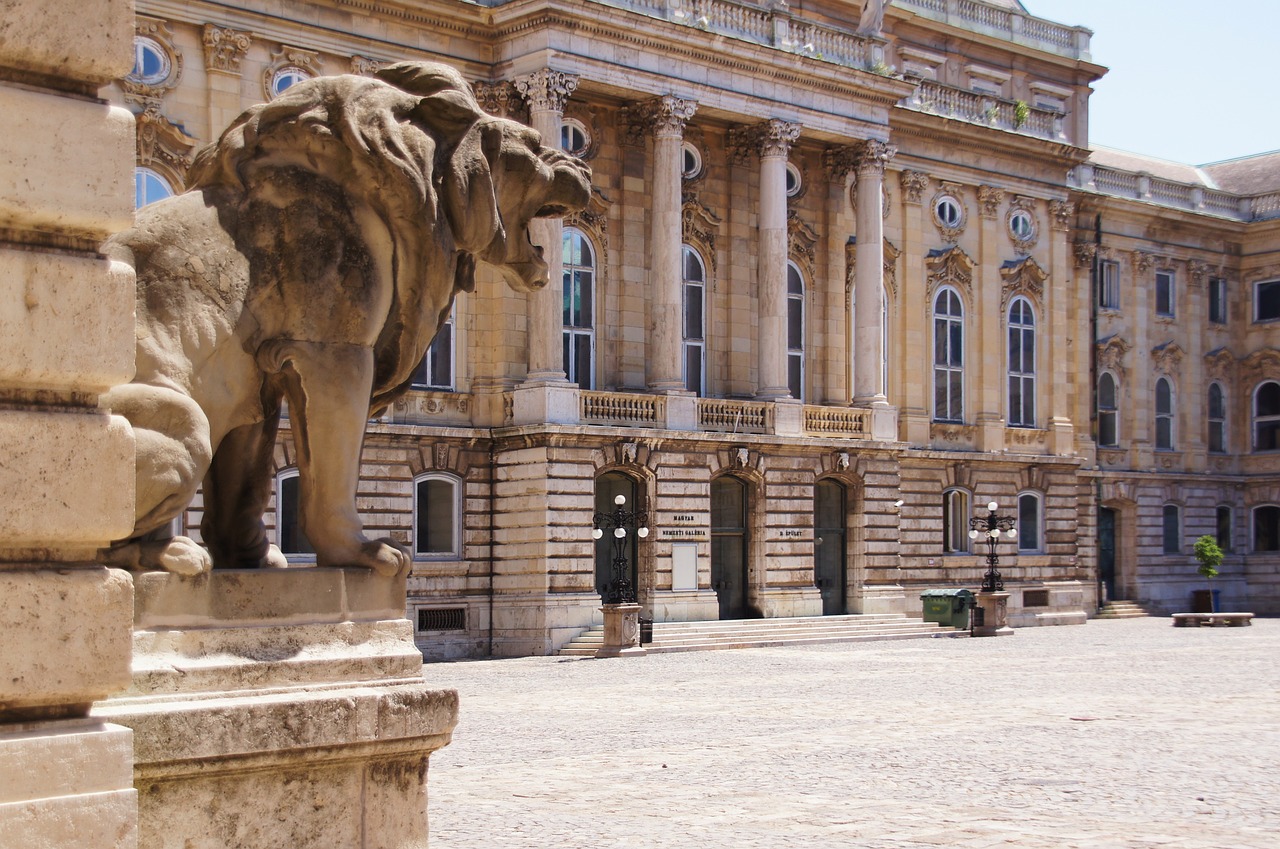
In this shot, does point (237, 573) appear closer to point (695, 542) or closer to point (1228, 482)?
point (695, 542)

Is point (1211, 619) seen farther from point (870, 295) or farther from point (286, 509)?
point (286, 509)

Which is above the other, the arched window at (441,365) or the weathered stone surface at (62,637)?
the arched window at (441,365)

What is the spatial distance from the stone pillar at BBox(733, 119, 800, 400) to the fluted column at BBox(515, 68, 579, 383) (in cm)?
574

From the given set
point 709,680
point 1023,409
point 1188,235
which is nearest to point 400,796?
point 709,680

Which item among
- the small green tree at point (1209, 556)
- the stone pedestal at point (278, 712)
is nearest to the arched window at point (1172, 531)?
the small green tree at point (1209, 556)

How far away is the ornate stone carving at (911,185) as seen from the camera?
42.9m

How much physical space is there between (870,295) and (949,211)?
20.3 feet

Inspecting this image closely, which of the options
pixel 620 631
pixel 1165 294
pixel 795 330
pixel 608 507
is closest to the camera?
pixel 620 631

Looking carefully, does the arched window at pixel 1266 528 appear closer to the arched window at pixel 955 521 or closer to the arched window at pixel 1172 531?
the arched window at pixel 1172 531

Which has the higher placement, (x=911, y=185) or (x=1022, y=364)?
(x=911, y=185)

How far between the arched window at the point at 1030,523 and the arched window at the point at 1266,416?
47.6ft

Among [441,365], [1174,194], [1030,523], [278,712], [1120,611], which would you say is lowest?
[1120,611]

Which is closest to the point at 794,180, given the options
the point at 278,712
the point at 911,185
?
the point at 911,185

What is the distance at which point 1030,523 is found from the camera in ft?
150
